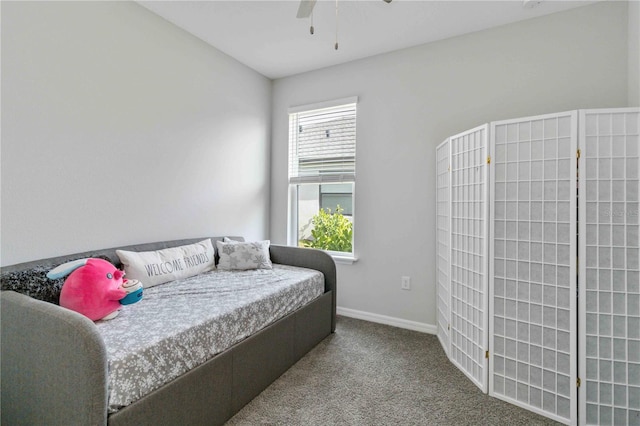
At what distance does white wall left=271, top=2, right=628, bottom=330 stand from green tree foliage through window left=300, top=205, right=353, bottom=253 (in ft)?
0.61

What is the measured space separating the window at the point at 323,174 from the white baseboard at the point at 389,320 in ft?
2.18

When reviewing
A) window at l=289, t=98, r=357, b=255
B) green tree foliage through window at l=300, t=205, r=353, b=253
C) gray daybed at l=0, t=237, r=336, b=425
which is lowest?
gray daybed at l=0, t=237, r=336, b=425

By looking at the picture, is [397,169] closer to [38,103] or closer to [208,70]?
[208,70]

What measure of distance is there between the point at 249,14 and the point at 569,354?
325 cm

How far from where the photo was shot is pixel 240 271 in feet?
8.65

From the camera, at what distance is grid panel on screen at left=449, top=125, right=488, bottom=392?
196 centimetres

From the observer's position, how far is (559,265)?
1724 millimetres

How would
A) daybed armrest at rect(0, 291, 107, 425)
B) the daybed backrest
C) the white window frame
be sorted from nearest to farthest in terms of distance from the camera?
daybed armrest at rect(0, 291, 107, 425) < the daybed backrest < the white window frame

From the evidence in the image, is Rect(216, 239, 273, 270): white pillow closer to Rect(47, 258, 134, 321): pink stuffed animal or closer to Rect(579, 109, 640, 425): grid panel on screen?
Rect(47, 258, 134, 321): pink stuffed animal

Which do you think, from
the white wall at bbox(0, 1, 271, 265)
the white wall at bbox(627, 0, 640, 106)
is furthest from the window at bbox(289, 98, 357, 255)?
the white wall at bbox(627, 0, 640, 106)

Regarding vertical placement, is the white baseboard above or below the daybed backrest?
below

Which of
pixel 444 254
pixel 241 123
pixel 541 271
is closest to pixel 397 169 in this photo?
pixel 444 254

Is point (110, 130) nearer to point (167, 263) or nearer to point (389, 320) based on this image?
point (167, 263)

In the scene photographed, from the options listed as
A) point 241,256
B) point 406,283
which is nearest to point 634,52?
point 406,283
